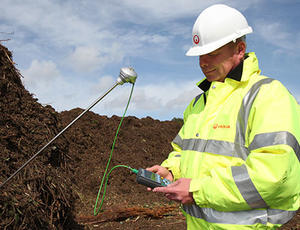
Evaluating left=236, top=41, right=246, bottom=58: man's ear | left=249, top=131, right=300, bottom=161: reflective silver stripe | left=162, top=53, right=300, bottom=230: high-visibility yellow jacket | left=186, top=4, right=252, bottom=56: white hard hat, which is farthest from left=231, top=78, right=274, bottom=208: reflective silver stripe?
left=186, top=4, right=252, bottom=56: white hard hat

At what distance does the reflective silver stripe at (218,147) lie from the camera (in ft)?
5.35

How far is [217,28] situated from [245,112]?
1.92ft

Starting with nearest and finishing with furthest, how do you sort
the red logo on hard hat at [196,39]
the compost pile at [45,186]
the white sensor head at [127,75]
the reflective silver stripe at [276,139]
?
the reflective silver stripe at [276,139]
the red logo on hard hat at [196,39]
the white sensor head at [127,75]
the compost pile at [45,186]

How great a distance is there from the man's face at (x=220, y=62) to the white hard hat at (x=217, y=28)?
0.04 m

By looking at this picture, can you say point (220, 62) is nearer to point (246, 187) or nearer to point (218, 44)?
point (218, 44)

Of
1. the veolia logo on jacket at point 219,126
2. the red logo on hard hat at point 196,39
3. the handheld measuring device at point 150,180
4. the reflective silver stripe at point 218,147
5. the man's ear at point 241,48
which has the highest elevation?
the red logo on hard hat at point 196,39

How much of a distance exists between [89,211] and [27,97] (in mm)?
2957

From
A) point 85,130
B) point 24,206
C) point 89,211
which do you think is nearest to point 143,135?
point 85,130

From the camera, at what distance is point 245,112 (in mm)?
1614

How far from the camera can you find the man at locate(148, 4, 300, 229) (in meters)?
1.45

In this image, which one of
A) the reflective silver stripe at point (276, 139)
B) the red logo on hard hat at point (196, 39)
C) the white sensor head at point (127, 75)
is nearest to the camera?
the reflective silver stripe at point (276, 139)

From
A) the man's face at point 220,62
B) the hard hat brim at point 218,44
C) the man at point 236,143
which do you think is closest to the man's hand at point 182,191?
the man at point 236,143

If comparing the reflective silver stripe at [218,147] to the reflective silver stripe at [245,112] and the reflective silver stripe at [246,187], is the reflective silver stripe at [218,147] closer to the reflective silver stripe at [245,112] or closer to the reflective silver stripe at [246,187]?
the reflective silver stripe at [245,112]

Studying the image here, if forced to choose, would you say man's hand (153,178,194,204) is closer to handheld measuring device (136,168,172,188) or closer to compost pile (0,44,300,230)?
handheld measuring device (136,168,172,188)
